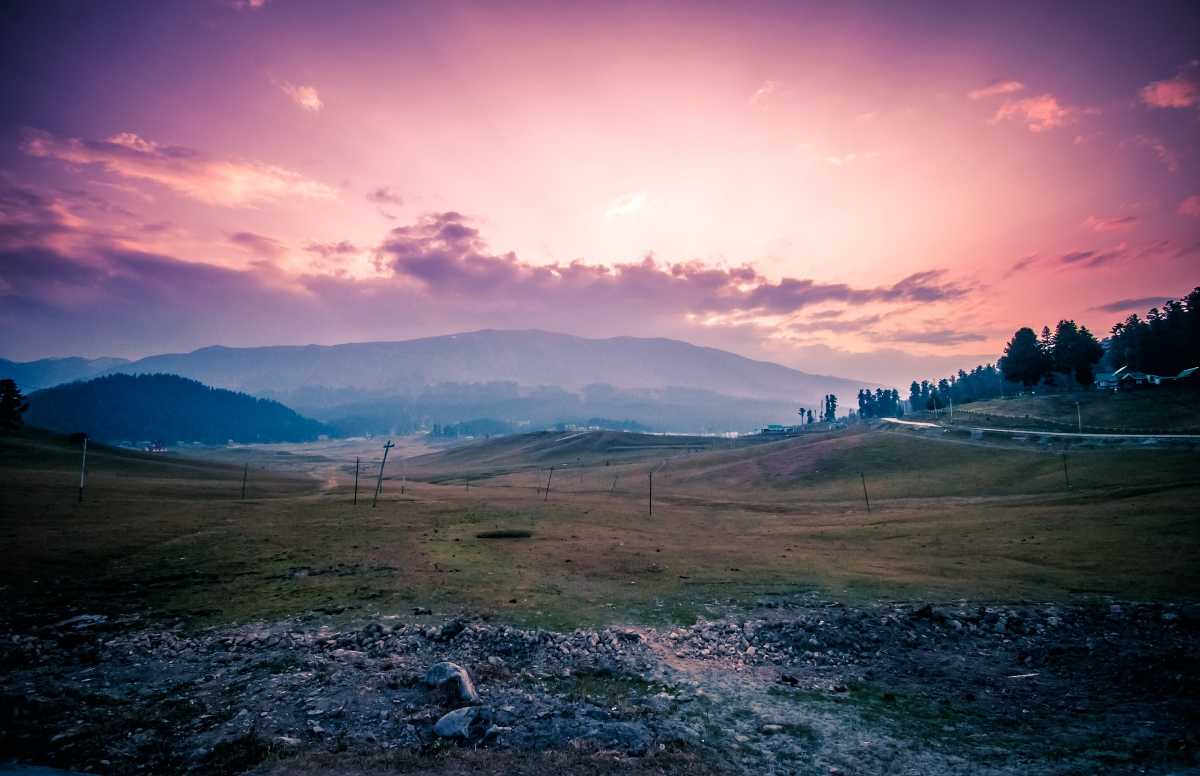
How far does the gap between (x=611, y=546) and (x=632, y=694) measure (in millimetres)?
24580

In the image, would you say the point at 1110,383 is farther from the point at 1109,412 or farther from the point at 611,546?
the point at 611,546

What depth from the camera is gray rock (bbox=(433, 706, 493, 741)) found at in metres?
12.8

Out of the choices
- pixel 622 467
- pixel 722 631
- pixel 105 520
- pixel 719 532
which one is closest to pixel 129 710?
pixel 722 631

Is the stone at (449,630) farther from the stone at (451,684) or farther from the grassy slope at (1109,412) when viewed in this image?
the grassy slope at (1109,412)

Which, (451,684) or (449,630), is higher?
(451,684)

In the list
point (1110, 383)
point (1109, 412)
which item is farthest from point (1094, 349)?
point (1109, 412)

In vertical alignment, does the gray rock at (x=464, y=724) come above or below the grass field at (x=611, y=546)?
above

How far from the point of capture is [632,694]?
15.3 m

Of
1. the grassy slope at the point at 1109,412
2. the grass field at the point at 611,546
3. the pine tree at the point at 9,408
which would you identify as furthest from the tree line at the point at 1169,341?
the pine tree at the point at 9,408

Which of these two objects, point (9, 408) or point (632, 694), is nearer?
point (632, 694)

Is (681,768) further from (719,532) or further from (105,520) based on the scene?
(105,520)

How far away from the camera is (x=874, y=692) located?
15.9 meters

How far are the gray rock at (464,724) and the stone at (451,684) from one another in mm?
975

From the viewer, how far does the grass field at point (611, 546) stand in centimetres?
2466
